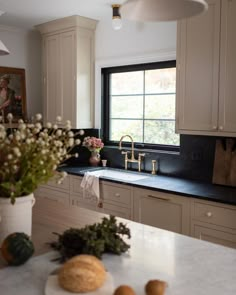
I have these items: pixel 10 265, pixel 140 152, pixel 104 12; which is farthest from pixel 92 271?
pixel 104 12

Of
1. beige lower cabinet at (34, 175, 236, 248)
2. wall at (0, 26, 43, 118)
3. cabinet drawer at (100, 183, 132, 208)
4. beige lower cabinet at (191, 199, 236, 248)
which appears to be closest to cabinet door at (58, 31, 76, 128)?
wall at (0, 26, 43, 118)

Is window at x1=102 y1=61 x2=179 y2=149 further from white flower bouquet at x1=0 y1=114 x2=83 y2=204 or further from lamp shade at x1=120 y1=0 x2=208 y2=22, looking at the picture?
white flower bouquet at x1=0 y1=114 x2=83 y2=204

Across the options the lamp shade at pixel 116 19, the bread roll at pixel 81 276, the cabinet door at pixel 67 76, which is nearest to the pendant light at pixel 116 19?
the lamp shade at pixel 116 19

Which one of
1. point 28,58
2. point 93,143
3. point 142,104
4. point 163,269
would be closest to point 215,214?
point 163,269

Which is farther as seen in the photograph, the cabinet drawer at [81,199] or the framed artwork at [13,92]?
the framed artwork at [13,92]

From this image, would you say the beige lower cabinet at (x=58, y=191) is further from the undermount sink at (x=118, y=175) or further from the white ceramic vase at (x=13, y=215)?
the white ceramic vase at (x=13, y=215)

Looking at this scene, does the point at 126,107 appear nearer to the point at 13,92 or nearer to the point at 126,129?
the point at 126,129

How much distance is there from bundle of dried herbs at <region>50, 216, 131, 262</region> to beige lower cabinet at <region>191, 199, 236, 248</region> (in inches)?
53.7

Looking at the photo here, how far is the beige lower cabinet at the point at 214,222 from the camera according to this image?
8.57ft

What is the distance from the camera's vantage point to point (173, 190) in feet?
9.62

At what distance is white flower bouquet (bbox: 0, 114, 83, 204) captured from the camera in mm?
1378

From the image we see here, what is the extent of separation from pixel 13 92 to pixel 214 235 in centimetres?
299

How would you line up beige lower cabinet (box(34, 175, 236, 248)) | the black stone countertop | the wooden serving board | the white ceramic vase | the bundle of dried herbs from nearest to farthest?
the bundle of dried herbs, the white ceramic vase, beige lower cabinet (box(34, 175, 236, 248)), the black stone countertop, the wooden serving board

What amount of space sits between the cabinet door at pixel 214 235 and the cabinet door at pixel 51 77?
2.30 meters
